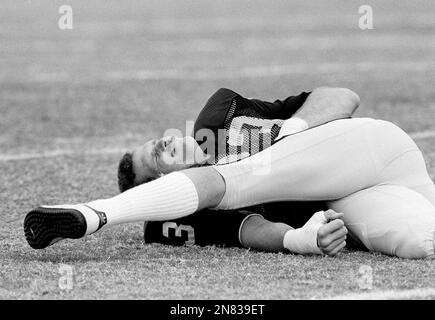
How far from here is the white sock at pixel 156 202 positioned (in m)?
4.11

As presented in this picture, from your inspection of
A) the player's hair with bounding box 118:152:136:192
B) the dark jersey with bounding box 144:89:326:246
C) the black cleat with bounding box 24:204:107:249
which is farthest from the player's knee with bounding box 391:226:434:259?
the player's hair with bounding box 118:152:136:192

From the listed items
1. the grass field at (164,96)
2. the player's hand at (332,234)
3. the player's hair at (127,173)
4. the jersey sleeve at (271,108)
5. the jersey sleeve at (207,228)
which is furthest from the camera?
the jersey sleeve at (271,108)

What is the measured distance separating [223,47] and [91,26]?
283 centimetres

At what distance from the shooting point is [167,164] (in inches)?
184

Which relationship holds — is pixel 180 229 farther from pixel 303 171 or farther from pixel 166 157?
pixel 303 171

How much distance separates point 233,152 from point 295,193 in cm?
53

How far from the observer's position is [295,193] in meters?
4.33

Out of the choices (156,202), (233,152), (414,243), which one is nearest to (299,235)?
(414,243)

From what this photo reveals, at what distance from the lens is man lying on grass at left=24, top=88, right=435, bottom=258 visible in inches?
161

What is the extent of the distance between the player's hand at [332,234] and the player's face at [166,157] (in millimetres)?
778

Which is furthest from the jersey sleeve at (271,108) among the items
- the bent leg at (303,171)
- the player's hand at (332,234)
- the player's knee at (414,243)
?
the player's knee at (414,243)

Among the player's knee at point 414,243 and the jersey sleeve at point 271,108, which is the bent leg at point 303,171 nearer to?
the player's knee at point 414,243

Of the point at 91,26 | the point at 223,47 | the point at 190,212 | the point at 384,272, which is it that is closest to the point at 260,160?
the point at 190,212

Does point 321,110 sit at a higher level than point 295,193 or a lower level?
higher
